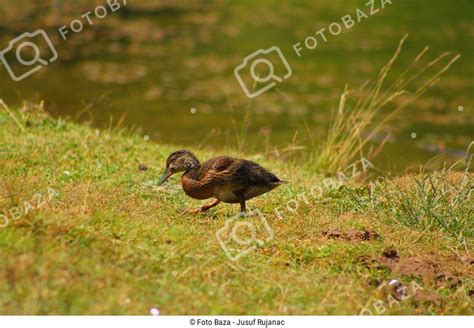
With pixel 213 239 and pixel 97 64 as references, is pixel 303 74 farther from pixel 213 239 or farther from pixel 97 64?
pixel 213 239

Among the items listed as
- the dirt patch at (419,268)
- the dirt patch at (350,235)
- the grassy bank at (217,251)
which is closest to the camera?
the grassy bank at (217,251)

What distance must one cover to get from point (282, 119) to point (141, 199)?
9206mm

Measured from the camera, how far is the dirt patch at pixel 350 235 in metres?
6.41

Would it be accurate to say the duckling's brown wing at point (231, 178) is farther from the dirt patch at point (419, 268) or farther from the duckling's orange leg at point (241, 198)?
the dirt patch at point (419, 268)

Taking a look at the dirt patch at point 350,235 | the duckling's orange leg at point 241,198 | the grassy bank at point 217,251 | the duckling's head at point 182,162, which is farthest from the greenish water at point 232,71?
the dirt patch at point 350,235

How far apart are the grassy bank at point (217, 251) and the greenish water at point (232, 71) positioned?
8.56 ft

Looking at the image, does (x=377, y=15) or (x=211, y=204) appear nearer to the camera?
(x=211, y=204)

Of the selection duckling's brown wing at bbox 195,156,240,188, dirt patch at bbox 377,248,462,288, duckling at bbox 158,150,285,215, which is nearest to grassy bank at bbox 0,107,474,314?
dirt patch at bbox 377,248,462,288

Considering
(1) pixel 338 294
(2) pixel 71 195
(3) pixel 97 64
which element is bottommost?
(1) pixel 338 294

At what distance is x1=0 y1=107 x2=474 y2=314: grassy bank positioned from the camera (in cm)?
471

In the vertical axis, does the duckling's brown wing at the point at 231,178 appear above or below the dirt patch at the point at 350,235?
above

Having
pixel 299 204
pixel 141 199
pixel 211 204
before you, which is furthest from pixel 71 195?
pixel 299 204

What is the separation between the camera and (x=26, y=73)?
19.5 metres

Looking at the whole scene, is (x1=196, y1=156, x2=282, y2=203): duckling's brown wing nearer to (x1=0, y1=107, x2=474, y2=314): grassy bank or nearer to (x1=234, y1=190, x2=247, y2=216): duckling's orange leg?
(x1=234, y1=190, x2=247, y2=216): duckling's orange leg
